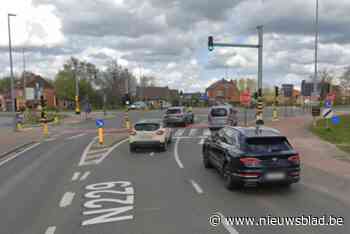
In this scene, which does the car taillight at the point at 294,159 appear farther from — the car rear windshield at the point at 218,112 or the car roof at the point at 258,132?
the car rear windshield at the point at 218,112

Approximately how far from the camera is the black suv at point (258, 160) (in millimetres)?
8375

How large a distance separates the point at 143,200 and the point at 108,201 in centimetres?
80

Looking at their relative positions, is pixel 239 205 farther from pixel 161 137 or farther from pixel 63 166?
pixel 161 137

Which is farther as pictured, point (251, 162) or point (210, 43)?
point (210, 43)

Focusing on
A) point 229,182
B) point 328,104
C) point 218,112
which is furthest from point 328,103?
point 229,182

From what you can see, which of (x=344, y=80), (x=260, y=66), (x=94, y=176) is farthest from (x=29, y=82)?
(x=94, y=176)

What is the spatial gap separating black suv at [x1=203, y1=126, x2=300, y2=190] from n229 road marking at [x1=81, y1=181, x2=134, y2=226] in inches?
102

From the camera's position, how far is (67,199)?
27.5 feet

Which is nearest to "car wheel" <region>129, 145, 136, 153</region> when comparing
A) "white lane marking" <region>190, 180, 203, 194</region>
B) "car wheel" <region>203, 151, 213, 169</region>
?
"car wheel" <region>203, 151, 213, 169</region>

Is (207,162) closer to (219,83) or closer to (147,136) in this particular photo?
(147,136)

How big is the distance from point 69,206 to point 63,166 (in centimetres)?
558

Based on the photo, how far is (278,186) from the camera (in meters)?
9.39

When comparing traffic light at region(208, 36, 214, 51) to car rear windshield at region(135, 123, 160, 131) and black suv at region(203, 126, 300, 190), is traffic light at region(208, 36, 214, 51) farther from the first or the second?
black suv at region(203, 126, 300, 190)

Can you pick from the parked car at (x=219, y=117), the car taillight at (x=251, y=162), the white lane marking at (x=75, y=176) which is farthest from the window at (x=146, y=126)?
the parked car at (x=219, y=117)
